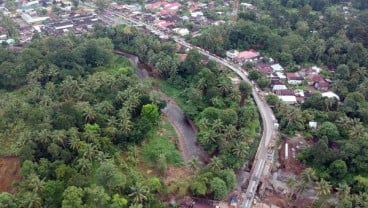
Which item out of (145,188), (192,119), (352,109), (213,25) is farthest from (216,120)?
(213,25)

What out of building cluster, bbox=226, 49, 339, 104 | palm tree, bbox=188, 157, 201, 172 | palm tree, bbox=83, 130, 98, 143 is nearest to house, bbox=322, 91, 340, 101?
building cluster, bbox=226, 49, 339, 104

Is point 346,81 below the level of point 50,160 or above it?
above

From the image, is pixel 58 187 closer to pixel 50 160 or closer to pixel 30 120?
pixel 50 160

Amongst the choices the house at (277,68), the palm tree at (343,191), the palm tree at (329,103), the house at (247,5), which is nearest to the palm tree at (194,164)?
the palm tree at (343,191)

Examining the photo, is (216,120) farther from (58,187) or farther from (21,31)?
(21,31)

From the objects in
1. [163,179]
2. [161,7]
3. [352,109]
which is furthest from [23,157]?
[161,7]

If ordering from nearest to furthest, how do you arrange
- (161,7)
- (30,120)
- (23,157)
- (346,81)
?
(23,157) < (30,120) < (346,81) < (161,7)

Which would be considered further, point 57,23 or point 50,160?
point 57,23

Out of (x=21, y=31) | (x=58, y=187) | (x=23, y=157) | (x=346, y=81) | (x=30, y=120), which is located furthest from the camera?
(x=21, y=31)
